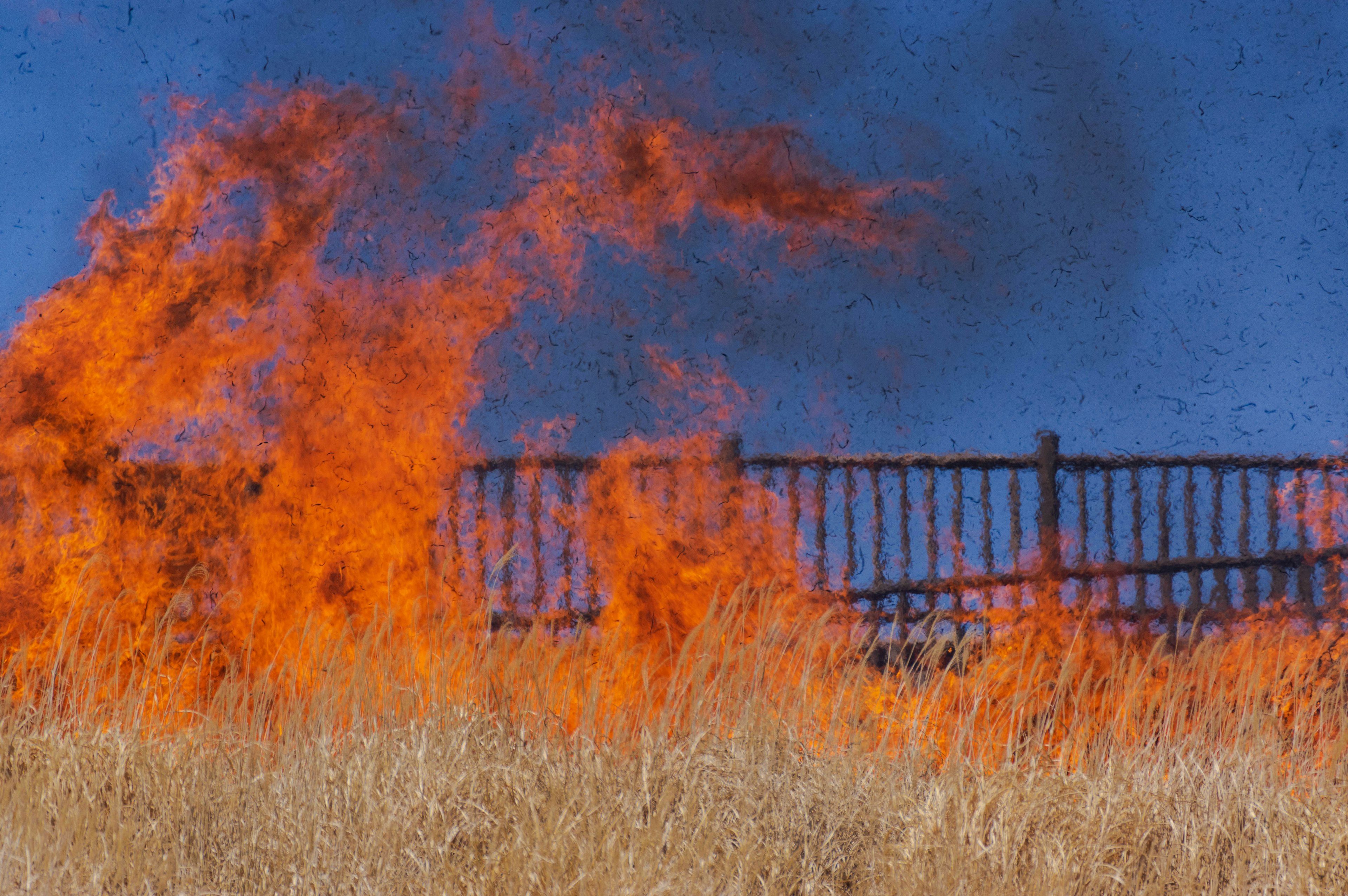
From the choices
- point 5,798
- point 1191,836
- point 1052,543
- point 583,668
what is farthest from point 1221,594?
point 5,798

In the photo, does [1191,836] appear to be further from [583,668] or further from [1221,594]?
[1221,594]

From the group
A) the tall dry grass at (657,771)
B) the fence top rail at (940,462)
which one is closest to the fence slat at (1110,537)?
the fence top rail at (940,462)

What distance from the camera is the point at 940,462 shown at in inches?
209

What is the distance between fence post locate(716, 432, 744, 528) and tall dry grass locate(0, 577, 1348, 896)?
1508mm

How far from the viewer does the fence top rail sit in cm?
484

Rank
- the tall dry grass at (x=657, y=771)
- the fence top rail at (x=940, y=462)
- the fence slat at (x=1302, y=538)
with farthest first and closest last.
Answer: the fence slat at (x=1302, y=538)
the fence top rail at (x=940, y=462)
the tall dry grass at (x=657, y=771)

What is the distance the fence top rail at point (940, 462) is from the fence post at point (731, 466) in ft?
0.04

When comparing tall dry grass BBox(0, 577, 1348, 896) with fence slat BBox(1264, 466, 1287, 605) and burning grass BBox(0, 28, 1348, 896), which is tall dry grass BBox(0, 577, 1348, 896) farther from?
fence slat BBox(1264, 466, 1287, 605)

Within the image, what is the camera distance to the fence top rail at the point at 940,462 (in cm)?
484

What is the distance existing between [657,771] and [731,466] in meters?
2.74

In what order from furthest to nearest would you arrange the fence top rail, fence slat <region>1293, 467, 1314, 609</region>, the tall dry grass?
fence slat <region>1293, 467, 1314, 609</region>, the fence top rail, the tall dry grass

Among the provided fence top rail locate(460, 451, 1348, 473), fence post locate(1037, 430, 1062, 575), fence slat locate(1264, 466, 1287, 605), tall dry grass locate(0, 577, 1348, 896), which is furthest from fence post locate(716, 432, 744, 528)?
fence slat locate(1264, 466, 1287, 605)

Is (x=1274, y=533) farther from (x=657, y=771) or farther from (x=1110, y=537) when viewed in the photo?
(x=657, y=771)

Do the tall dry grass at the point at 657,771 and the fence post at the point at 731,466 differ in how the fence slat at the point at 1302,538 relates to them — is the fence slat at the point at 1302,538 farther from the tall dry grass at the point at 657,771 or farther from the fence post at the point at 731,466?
the fence post at the point at 731,466
